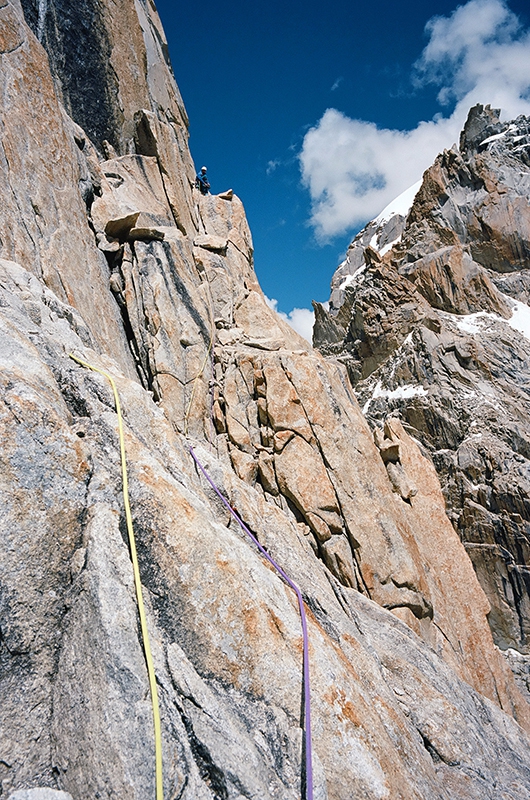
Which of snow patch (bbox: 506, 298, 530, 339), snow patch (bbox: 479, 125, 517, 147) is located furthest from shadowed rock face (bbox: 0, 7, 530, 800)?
snow patch (bbox: 479, 125, 517, 147)

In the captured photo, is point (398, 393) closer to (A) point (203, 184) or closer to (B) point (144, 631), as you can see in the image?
(A) point (203, 184)

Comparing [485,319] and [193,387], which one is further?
[485,319]

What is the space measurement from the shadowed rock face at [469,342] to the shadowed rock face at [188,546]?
612 inches

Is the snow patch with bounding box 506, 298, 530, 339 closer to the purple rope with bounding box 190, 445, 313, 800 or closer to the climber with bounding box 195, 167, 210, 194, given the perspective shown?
the climber with bounding box 195, 167, 210, 194

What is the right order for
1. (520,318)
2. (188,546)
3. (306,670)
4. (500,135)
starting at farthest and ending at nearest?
(500,135), (520,318), (188,546), (306,670)

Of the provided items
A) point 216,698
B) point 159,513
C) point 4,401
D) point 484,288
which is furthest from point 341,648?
point 484,288

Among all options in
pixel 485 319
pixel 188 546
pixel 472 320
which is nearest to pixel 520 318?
pixel 485 319

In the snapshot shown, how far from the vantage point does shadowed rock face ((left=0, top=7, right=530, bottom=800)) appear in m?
5.07

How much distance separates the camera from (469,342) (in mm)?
44594

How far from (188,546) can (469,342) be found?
144 ft

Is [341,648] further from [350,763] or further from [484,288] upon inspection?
[484,288]

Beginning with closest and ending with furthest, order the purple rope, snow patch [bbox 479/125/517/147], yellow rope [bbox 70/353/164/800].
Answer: yellow rope [bbox 70/353/164/800] → the purple rope → snow patch [bbox 479/125/517/147]

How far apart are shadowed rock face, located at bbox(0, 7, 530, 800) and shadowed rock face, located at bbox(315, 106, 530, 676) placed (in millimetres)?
15540

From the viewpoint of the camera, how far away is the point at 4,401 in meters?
5.88
